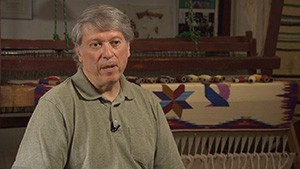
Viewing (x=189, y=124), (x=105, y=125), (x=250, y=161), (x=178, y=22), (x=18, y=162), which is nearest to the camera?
(x=18, y=162)

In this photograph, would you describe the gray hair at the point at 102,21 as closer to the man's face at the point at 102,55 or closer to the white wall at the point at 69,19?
the man's face at the point at 102,55

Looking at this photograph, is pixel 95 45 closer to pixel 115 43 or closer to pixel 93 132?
pixel 115 43

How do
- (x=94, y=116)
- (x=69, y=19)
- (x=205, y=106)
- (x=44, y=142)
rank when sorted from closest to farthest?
(x=44, y=142) → (x=94, y=116) → (x=205, y=106) → (x=69, y=19)

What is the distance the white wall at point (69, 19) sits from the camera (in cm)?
277

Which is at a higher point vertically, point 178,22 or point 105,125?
point 178,22

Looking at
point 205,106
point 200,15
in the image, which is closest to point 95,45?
point 205,106

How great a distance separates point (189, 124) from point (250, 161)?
335 mm

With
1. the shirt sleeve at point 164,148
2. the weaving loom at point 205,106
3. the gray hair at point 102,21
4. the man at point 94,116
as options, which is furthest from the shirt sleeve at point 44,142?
the weaving loom at point 205,106

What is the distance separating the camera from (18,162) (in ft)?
4.09

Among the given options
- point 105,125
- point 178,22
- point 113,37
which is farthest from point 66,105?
point 178,22

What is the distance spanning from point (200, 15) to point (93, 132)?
6.23 ft

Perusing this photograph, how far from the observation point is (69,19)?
9.51 feet

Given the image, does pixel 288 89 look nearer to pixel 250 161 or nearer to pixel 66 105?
pixel 250 161

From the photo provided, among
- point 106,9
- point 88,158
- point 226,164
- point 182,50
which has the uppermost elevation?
point 106,9
